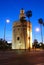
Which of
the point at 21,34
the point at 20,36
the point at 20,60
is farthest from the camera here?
the point at 21,34

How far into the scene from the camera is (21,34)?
89625 mm

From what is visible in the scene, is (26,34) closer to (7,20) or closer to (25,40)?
(25,40)

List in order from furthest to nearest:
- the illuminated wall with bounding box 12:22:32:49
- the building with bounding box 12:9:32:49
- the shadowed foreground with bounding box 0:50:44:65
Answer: the building with bounding box 12:9:32:49 → the illuminated wall with bounding box 12:22:32:49 → the shadowed foreground with bounding box 0:50:44:65

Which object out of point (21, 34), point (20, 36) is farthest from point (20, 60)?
point (21, 34)

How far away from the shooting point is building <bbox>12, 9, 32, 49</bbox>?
88.3 metres

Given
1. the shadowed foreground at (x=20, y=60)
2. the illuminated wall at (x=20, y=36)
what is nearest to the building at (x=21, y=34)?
the illuminated wall at (x=20, y=36)

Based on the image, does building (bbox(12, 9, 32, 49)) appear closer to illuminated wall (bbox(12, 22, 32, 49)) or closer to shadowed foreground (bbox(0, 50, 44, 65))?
illuminated wall (bbox(12, 22, 32, 49))

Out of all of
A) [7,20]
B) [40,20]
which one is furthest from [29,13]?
[7,20]

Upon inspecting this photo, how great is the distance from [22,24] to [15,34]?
6189mm

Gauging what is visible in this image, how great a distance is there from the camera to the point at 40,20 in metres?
81.7

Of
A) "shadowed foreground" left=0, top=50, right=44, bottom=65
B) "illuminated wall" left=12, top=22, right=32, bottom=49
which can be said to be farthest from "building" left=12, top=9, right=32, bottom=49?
"shadowed foreground" left=0, top=50, right=44, bottom=65

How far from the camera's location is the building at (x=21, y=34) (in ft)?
290

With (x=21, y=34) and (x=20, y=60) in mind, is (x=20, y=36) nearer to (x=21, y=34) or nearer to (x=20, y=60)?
(x=21, y=34)

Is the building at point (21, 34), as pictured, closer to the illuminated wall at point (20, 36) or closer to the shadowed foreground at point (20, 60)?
the illuminated wall at point (20, 36)
